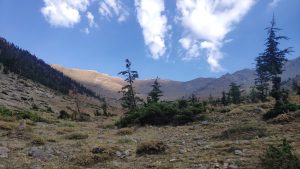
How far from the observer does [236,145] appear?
1745cm

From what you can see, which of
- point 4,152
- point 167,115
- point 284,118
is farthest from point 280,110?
point 4,152

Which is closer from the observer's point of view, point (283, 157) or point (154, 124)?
point (283, 157)

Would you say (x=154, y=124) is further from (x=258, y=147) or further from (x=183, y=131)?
(x=258, y=147)

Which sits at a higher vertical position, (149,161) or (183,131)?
(183,131)

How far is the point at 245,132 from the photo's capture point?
20672 mm

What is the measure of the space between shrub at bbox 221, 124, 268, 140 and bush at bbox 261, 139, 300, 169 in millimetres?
5624

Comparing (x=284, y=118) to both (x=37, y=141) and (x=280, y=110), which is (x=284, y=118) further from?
(x=37, y=141)

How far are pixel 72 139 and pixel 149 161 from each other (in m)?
8.30

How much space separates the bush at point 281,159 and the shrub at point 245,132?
18.5 ft

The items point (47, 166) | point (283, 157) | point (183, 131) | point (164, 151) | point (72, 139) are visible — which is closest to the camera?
point (283, 157)

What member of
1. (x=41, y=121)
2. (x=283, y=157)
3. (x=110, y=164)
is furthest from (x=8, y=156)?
(x=41, y=121)

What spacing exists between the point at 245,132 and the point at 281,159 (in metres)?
7.31

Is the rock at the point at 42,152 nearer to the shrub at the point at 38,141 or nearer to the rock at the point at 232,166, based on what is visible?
the shrub at the point at 38,141

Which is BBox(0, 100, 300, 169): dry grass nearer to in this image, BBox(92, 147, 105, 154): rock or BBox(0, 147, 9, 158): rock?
BBox(92, 147, 105, 154): rock
